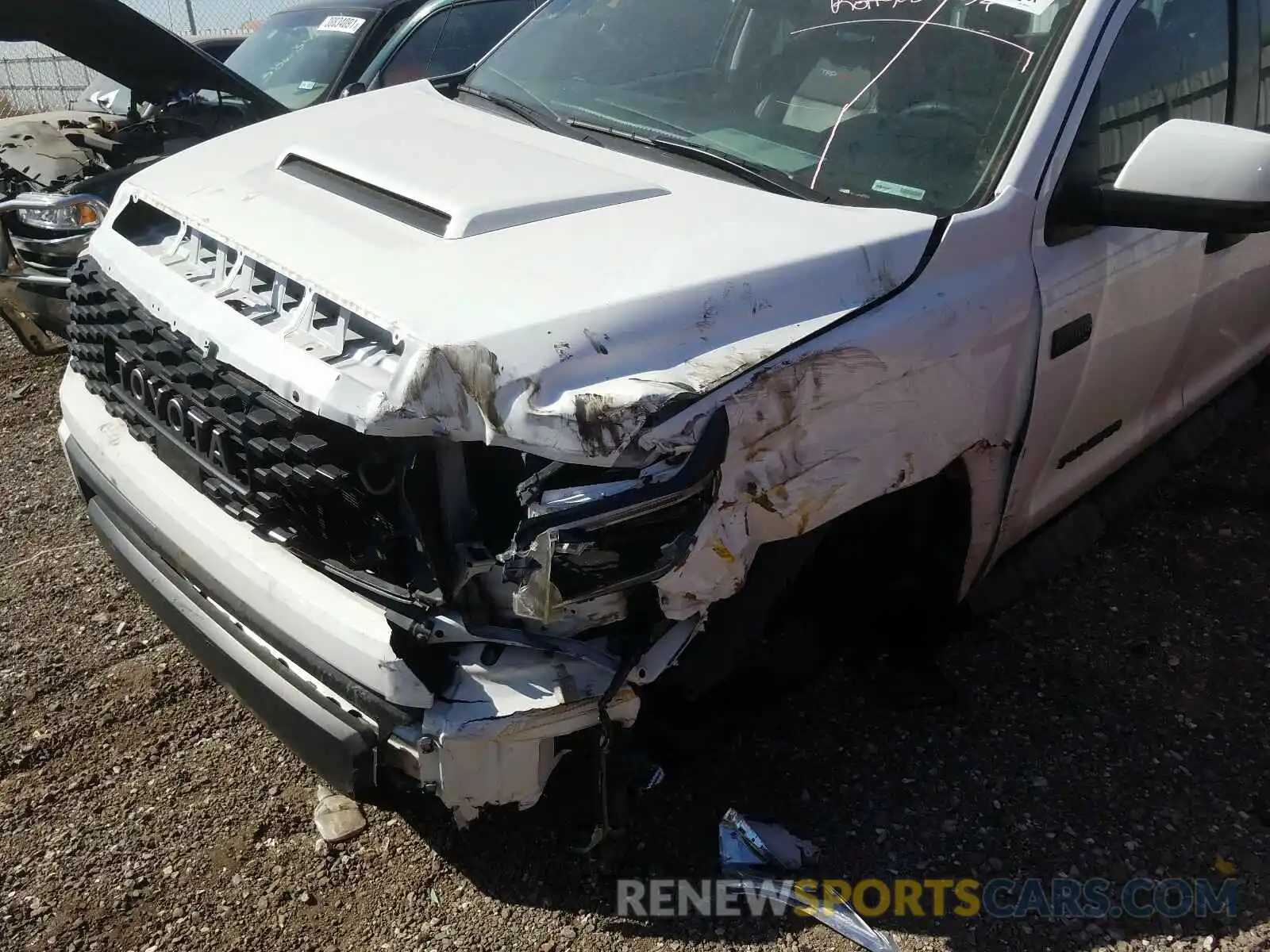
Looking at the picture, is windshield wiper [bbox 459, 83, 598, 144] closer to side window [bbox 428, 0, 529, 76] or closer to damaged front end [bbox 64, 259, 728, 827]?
damaged front end [bbox 64, 259, 728, 827]

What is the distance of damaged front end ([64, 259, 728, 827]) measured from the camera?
1.77m

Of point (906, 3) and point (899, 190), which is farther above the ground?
point (906, 3)

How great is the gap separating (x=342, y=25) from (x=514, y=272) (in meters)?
4.66

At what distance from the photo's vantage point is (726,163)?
8.22 ft

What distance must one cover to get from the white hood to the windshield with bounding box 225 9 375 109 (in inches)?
133

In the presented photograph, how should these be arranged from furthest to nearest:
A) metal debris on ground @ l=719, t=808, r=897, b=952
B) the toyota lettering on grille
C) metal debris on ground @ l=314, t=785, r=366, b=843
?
metal debris on ground @ l=314, t=785, r=366, b=843 < metal debris on ground @ l=719, t=808, r=897, b=952 < the toyota lettering on grille

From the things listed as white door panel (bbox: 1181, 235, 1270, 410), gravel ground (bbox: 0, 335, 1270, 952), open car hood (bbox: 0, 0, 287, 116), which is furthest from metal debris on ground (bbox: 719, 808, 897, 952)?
open car hood (bbox: 0, 0, 287, 116)

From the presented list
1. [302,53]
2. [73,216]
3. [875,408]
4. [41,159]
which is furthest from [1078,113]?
[41,159]

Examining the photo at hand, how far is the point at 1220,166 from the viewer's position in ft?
7.55

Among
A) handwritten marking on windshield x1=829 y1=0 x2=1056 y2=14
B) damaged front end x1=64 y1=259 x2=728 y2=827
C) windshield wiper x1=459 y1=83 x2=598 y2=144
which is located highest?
handwritten marking on windshield x1=829 y1=0 x2=1056 y2=14

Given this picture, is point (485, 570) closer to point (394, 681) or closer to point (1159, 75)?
point (394, 681)

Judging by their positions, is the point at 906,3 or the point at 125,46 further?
the point at 125,46

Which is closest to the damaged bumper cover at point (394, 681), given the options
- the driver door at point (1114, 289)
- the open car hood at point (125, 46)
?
the driver door at point (1114, 289)

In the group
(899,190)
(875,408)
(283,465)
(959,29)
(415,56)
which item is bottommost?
(283,465)
